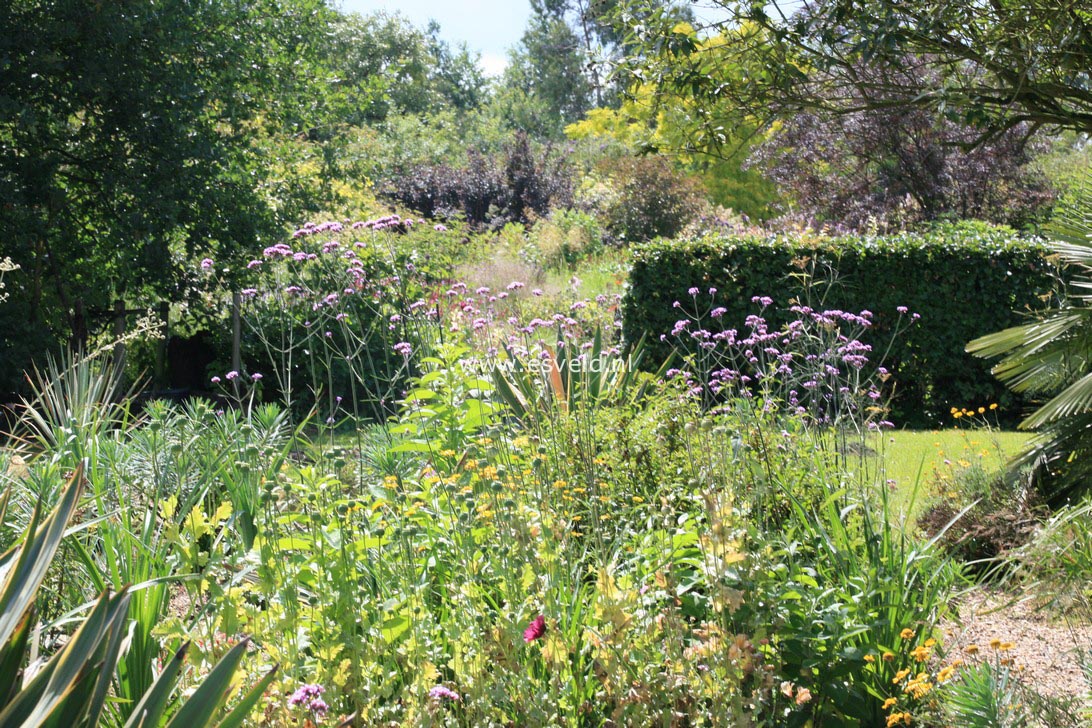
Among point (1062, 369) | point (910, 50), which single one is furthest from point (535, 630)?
point (1062, 369)

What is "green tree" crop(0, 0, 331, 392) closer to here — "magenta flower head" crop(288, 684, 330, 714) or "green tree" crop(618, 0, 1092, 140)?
"green tree" crop(618, 0, 1092, 140)

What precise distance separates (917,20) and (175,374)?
8553 mm

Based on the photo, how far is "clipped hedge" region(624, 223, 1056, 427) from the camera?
9.05m

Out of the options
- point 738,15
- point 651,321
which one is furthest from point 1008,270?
point 738,15

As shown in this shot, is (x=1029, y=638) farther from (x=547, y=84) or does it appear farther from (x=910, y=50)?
(x=547, y=84)

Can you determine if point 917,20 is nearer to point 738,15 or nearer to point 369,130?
point 738,15

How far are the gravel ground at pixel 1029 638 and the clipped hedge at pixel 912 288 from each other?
5.17 metres

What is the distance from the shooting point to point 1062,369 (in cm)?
427

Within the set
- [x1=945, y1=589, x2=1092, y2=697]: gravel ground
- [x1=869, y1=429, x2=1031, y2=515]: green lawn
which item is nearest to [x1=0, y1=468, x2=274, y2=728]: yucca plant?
[x1=945, y1=589, x2=1092, y2=697]: gravel ground

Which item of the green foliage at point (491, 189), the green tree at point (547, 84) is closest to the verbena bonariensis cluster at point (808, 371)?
the green foliage at point (491, 189)

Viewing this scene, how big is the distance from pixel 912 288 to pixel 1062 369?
5.07 m

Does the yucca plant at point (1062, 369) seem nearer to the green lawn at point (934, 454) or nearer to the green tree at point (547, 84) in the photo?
the green lawn at point (934, 454)

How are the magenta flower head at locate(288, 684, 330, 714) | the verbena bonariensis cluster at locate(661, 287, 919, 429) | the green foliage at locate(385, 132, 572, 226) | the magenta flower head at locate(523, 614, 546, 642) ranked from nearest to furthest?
the magenta flower head at locate(288, 684, 330, 714) < the magenta flower head at locate(523, 614, 546, 642) < the verbena bonariensis cluster at locate(661, 287, 919, 429) < the green foliage at locate(385, 132, 572, 226)

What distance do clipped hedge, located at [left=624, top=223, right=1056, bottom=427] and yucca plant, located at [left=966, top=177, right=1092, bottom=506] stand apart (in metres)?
4.29
